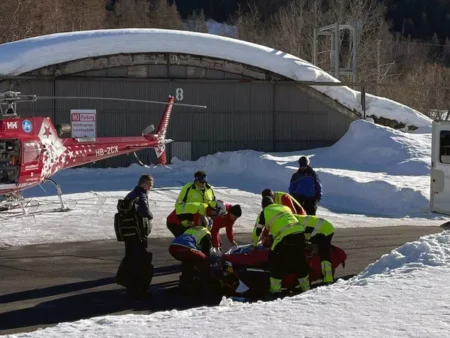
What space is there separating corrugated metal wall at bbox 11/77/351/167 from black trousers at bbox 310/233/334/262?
58.0ft

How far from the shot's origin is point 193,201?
12688 mm

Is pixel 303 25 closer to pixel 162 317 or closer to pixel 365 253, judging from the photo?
pixel 365 253

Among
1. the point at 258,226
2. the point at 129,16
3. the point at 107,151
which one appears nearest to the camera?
the point at 258,226

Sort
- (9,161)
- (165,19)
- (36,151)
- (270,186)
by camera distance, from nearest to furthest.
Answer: (9,161) → (36,151) → (270,186) → (165,19)

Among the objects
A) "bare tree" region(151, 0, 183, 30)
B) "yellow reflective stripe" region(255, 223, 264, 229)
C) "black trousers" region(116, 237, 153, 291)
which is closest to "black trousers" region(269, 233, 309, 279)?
"yellow reflective stripe" region(255, 223, 264, 229)

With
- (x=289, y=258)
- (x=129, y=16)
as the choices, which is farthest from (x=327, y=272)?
(x=129, y=16)

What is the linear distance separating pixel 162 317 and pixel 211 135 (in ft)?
70.6

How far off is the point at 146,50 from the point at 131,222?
17986 millimetres

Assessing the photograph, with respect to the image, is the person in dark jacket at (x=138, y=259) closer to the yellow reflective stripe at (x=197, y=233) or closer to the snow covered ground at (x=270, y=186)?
the yellow reflective stripe at (x=197, y=233)

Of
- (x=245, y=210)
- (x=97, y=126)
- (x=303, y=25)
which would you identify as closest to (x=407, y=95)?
(x=303, y=25)

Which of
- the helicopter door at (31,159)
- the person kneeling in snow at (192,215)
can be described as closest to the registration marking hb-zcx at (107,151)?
the helicopter door at (31,159)

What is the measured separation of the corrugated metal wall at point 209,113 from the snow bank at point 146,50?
0.65 metres

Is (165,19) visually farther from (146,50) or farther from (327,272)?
(327,272)

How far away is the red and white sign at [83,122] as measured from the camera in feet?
89.1
